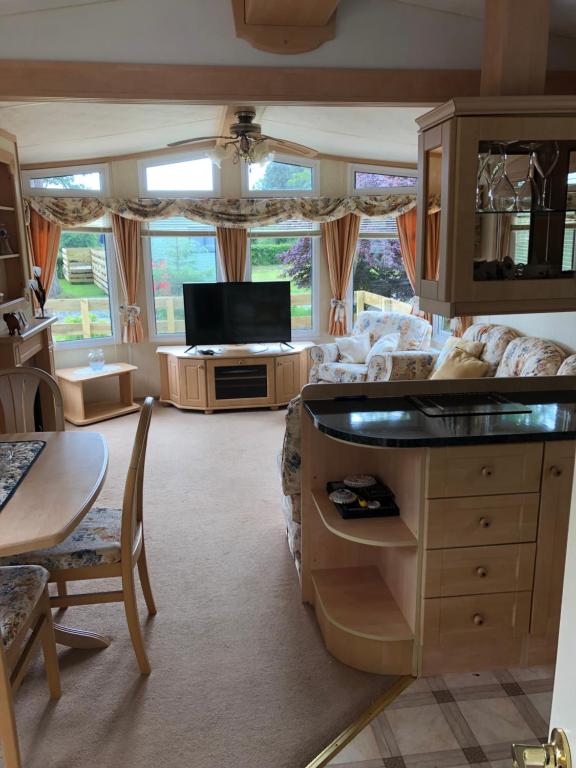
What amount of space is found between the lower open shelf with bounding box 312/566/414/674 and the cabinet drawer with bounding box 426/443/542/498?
0.61 m

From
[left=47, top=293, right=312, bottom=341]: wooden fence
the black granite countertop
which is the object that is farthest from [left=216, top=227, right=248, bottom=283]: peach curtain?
the black granite countertop

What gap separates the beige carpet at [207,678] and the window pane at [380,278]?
13.4 feet

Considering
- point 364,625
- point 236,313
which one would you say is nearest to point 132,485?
point 364,625

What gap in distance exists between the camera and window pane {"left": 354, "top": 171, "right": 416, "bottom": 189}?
7.14 metres

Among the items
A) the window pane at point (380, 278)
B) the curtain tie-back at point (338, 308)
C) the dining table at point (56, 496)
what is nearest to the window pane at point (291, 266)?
the curtain tie-back at point (338, 308)

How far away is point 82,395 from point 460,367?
11.7ft

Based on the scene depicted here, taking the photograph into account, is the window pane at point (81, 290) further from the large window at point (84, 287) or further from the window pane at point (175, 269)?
the window pane at point (175, 269)

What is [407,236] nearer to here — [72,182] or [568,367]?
[72,182]

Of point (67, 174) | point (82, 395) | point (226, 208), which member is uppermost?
point (67, 174)

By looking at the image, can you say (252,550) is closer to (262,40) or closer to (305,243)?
(262,40)

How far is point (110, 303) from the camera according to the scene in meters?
6.89

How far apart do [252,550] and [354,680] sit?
1211 mm

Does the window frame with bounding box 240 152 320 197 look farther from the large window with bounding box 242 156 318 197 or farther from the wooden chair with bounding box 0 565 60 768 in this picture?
the wooden chair with bounding box 0 565 60 768

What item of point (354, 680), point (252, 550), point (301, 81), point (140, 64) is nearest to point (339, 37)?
point (301, 81)
